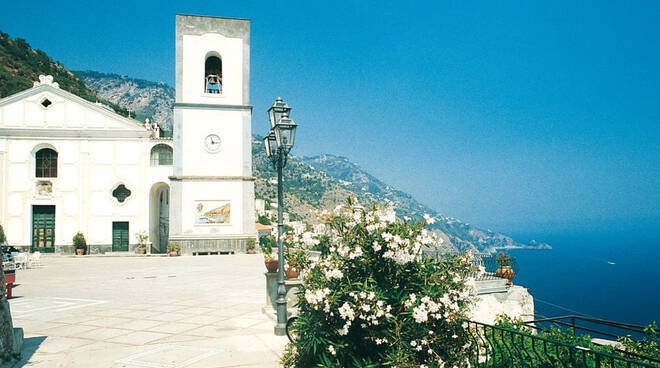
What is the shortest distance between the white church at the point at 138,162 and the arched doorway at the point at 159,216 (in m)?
0.65

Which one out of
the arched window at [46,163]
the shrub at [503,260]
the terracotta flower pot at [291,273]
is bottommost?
the shrub at [503,260]

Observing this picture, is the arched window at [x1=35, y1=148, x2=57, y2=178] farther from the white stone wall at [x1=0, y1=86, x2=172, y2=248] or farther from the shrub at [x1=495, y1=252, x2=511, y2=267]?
the shrub at [x1=495, y1=252, x2=511, y2=267]

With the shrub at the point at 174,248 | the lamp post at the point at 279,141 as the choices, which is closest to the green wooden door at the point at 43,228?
the shrub at the point at 174,248

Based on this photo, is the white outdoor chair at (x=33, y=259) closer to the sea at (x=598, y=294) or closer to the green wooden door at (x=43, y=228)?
the green wooden door at (x=43, y=228)

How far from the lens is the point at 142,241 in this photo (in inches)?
1139

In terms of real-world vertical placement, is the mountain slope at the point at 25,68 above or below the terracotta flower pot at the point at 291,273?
above

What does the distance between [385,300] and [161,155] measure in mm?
27895

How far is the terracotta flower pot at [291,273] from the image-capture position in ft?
28.9

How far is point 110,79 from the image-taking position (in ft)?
608

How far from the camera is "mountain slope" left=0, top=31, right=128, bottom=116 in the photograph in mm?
51053

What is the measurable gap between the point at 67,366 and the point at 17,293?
333 inches

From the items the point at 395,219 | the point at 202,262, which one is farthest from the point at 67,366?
the point at 202,262

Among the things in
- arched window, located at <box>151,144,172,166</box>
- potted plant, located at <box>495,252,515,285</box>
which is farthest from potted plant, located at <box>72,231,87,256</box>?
potted plant, located at <box>495,252,515,285</box>

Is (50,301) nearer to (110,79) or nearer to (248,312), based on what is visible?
(248,312)
